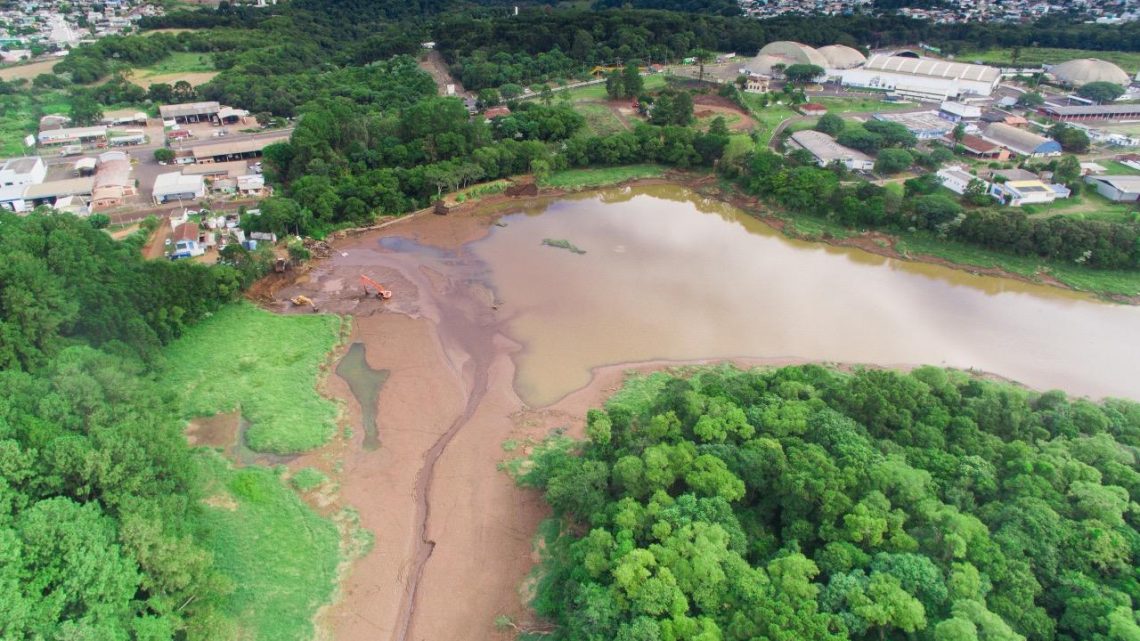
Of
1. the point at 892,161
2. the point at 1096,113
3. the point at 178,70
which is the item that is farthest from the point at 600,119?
A: the point at 178,70

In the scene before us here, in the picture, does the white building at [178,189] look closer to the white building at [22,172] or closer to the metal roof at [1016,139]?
the white building at [22,172]

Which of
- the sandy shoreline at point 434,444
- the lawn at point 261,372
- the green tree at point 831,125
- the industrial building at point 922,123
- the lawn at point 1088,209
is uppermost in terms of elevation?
the green tree at point 831,125

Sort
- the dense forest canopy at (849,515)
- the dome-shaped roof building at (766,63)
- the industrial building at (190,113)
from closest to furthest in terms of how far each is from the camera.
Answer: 1. the dense forest canopy at (849,515)
2. the industrial building at (190,113)
3. the dome-shaped roof building at (766,63)

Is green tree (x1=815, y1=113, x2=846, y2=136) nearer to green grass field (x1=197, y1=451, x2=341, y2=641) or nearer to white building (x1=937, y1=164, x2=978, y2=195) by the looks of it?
white building (x1=937, y1=164, x2=978, y2=195)

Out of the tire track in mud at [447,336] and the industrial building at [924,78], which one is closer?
the tire track in mud at [447,336]

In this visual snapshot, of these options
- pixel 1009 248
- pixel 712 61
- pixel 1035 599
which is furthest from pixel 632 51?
pixel 1035 599

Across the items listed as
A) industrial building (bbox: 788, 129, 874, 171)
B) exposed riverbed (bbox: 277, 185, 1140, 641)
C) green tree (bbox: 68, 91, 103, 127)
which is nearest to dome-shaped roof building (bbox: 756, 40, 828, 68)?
industrial building (bbox: 788, 129, 874, 171)

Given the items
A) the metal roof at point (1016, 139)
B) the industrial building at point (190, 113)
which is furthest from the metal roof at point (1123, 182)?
the industrial building at point (190, 113)
